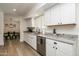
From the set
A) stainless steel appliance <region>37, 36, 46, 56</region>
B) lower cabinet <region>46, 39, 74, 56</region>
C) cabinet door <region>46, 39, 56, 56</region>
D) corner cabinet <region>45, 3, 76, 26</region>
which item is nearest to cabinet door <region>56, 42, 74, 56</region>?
lower cabinet <region>46, 39, 74, 56</region>

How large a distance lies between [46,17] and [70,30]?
1502 millimetres

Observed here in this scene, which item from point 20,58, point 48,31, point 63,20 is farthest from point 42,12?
point 20,58

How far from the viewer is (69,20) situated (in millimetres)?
2826

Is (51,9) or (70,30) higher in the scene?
(51,9)

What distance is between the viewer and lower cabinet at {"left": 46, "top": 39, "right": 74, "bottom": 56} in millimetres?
2267

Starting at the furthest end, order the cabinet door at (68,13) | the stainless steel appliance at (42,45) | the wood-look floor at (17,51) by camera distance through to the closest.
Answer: the wood-look floor at (17,51) → the stainless steel appliance at (42,45) → the cabinet door at (68,13)

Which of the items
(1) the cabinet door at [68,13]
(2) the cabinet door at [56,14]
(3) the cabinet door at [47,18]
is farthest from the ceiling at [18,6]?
(1) the cabinet door at [68,13]

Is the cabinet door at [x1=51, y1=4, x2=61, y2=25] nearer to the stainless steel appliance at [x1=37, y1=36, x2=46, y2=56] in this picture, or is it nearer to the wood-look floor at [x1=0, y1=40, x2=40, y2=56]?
the stainless steel appliance at [x1=37, y1=36, x2=46, y2=56]

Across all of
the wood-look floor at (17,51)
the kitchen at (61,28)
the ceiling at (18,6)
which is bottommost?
the wood-look floor at (17,51)

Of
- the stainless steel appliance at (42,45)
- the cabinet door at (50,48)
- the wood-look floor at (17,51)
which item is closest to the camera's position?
the cabinet door at (50,48)

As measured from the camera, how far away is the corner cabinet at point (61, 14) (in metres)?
2.74

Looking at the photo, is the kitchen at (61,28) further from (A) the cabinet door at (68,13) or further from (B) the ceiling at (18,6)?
(B) the ceiling at (18,6)

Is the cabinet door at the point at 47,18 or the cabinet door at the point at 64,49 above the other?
the cabinet door at the point at 47,18

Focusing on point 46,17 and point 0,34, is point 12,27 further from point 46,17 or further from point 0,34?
point 46,17
